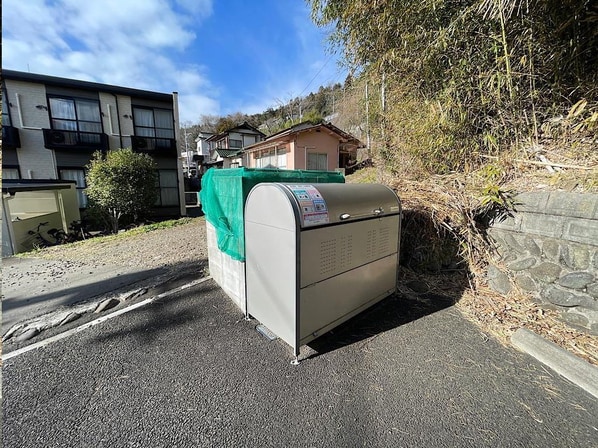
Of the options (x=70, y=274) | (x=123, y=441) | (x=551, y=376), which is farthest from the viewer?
(x=70, y=274)

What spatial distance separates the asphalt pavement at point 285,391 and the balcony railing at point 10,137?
474 inches

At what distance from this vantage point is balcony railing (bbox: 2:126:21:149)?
945cm

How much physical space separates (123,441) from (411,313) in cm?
254

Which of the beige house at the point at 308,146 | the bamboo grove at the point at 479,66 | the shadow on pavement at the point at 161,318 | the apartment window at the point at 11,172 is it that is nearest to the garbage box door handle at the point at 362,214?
the bamboo grove at the point at 479,66

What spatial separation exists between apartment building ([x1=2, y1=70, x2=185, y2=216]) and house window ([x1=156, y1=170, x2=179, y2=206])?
0.05 meters

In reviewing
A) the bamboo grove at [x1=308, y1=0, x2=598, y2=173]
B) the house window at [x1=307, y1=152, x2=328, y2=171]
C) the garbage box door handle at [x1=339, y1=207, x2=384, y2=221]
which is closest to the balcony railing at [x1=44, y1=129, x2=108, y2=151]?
the house window at [x1=307, y1=152, x2=328, y2=171]

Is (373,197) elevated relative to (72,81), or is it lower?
lower

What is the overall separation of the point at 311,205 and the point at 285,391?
132 cm

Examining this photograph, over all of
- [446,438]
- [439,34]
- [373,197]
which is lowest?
[446,438]

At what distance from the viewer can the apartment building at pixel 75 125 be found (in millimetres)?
9656

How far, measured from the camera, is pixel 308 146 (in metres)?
13.5

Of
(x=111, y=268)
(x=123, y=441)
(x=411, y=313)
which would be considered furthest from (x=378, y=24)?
(x=111, y=268)

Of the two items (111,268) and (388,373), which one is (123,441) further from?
(111,268)

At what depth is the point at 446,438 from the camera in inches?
56.1
